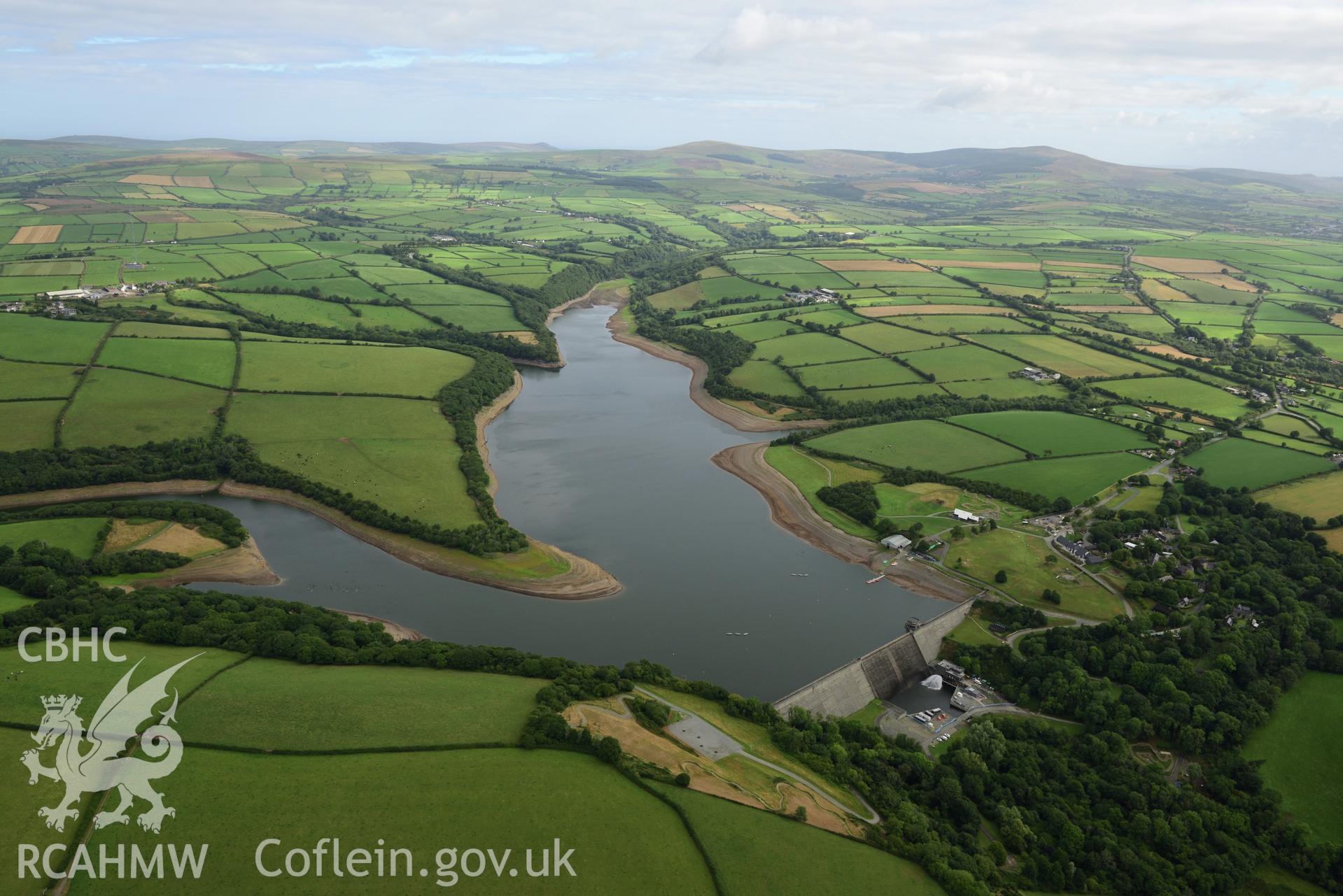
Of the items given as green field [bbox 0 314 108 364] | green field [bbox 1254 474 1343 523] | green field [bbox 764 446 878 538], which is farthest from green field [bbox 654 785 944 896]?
green field [bbox 0 314 108 364]

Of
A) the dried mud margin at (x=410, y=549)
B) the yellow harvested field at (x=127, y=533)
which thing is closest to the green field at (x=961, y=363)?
the dried mud margin at (x=410, y=549)

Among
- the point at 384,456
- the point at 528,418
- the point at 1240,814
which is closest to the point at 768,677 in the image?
the point at 1240,814

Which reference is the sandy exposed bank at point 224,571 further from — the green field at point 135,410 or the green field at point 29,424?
the green field at point 29,424

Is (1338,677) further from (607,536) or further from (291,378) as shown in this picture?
(291,378)

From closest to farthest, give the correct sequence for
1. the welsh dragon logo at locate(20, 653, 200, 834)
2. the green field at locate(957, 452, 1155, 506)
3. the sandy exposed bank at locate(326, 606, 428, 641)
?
the welsh dragon logo at locate(20, 653, 200, 834) < the sandy exposed bank at locate(326, 606, 428, 641) < the green field at locate(957, 452, 1155, 506)

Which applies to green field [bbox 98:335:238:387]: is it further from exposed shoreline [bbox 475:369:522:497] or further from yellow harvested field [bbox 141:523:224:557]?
yellow harvested field [bbox 141:523:224:557]

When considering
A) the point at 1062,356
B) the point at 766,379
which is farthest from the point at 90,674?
the point at 1062,356
